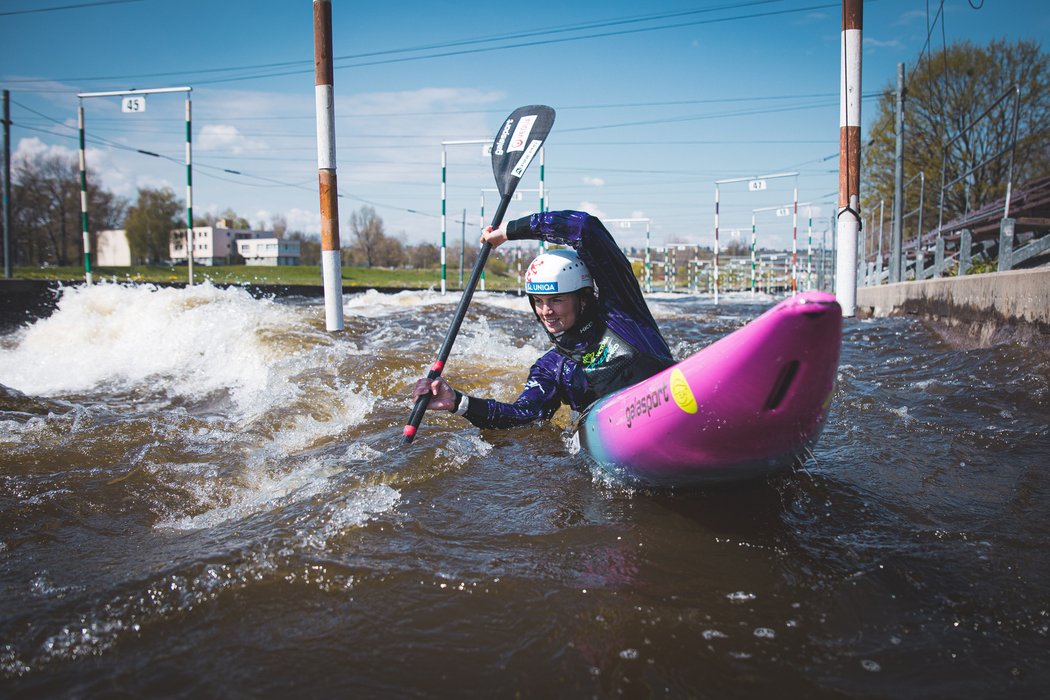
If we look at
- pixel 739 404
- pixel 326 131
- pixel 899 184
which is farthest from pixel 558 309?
pixel 899 184

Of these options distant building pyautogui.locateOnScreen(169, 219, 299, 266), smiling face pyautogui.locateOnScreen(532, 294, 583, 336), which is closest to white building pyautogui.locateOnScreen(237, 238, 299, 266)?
distant building pyautogui.locateOnScreen(169, 219, 299, 266)

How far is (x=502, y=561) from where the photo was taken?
2.21 meters

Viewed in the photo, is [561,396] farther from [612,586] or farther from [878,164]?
[878,164]

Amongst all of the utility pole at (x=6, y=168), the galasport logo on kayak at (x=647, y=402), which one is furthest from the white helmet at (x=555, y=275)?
the utility pole at (x=6, y=168)

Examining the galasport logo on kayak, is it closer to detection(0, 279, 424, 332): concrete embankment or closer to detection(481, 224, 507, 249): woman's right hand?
detection(481, 224, 507, 249): woman's right hand

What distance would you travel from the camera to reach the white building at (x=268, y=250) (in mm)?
91188

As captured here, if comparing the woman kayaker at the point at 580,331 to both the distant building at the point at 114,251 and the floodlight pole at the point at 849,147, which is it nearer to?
the floodlight pole at the point at 849,147

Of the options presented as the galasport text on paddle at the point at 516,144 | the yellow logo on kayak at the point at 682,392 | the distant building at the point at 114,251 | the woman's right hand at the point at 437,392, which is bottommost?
the woman's right hand at the point at 437,392

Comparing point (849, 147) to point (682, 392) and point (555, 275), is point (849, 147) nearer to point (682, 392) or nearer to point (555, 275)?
point (555, 275)

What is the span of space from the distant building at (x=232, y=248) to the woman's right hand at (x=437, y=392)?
3314 inches

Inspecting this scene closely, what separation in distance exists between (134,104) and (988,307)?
1283cm

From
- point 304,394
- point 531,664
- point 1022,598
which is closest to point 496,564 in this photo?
point 531,664

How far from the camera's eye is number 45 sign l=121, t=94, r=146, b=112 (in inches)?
439

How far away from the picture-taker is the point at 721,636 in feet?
5.70
